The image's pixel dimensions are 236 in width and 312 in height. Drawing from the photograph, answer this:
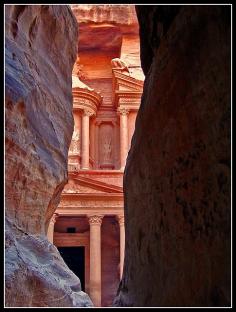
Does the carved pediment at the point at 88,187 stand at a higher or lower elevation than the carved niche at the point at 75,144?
lower

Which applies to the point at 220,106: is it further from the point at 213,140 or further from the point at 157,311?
the point at 157,311

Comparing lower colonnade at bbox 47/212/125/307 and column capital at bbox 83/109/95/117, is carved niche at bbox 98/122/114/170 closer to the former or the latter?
column capital at bbox 83/109/95/117

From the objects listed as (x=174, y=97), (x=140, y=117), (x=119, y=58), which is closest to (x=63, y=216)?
(x=119, y=58)

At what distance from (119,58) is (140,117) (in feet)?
84.6

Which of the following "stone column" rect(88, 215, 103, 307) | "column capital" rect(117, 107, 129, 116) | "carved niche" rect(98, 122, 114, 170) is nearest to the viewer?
"stone column" rect(88, 215, 103, 307)

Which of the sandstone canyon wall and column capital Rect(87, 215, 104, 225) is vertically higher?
the sandstone canyon wall

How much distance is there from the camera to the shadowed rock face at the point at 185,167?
2902 millimetres

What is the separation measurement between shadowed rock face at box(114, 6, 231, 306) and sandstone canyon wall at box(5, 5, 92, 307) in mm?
1505

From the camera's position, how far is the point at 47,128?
7770 millimetres

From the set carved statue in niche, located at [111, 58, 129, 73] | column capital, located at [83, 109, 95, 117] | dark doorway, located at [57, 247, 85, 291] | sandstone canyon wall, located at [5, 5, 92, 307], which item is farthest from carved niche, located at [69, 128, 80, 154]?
sandstone canyon wall, located at [5, 5, 92, 307]

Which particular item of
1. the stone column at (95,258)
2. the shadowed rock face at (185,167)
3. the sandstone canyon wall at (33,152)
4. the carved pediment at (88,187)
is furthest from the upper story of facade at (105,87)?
the shadowed rock face at (185,167)

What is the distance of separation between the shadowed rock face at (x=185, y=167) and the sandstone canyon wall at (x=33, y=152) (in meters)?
1.51

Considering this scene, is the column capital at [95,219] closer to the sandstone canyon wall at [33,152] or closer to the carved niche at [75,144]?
the carved niche at [75,144]

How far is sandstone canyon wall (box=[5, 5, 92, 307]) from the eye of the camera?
5809 millimetres
